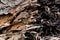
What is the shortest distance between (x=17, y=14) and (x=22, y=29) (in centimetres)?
48

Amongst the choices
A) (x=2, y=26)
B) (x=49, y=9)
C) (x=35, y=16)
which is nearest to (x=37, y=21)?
(x=35, y=16)

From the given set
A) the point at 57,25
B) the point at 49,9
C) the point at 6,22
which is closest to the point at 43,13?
the point at 49,9

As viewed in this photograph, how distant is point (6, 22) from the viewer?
4121 millimetres

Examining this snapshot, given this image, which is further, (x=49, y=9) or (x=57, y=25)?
(x=49, y=9)

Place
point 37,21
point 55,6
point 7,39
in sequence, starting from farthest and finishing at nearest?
point 55,6 < point 37,21 < point 7,39

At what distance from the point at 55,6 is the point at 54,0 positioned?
0.48 feet

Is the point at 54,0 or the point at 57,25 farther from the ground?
the point at 54,0

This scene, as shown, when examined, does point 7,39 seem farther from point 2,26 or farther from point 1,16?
point 1,16

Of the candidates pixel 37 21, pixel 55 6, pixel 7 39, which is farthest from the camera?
pixel 55 6

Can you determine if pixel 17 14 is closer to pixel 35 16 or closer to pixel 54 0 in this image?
pixel 35 16

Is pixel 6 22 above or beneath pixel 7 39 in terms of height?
above

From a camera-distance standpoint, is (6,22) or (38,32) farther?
(6,22)

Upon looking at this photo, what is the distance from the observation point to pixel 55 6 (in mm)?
4367

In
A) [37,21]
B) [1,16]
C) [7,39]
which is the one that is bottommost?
[7,39]
